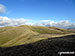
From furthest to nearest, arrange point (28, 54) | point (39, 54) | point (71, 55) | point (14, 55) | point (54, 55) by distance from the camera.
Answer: point (14, 55) → point (28, 54) → point (39, 54) → point (54, 55) → point (71, 55)

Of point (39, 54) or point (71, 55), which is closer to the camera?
point (71, 55)

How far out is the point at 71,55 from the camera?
19.1 metres

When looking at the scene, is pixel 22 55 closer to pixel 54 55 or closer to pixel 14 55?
pixel 14 55

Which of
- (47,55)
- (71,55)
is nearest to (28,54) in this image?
(47,55)

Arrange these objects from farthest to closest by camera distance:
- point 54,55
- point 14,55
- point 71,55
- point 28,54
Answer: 1. point 14,55
2. point 28,54
3. point 54,55
4. point 71,55

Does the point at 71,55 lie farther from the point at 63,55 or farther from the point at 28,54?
the point at 28,54

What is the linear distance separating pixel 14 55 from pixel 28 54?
4.85 m

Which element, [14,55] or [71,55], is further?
[14,55]

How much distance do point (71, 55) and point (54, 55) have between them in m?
3.77

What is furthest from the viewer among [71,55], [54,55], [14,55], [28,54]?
[14,55]

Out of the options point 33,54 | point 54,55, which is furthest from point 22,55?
point 54,55

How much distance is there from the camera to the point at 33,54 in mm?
23656

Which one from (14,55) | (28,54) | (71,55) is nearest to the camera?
(71,55)

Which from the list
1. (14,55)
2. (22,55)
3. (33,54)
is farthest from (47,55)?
(14,55)
